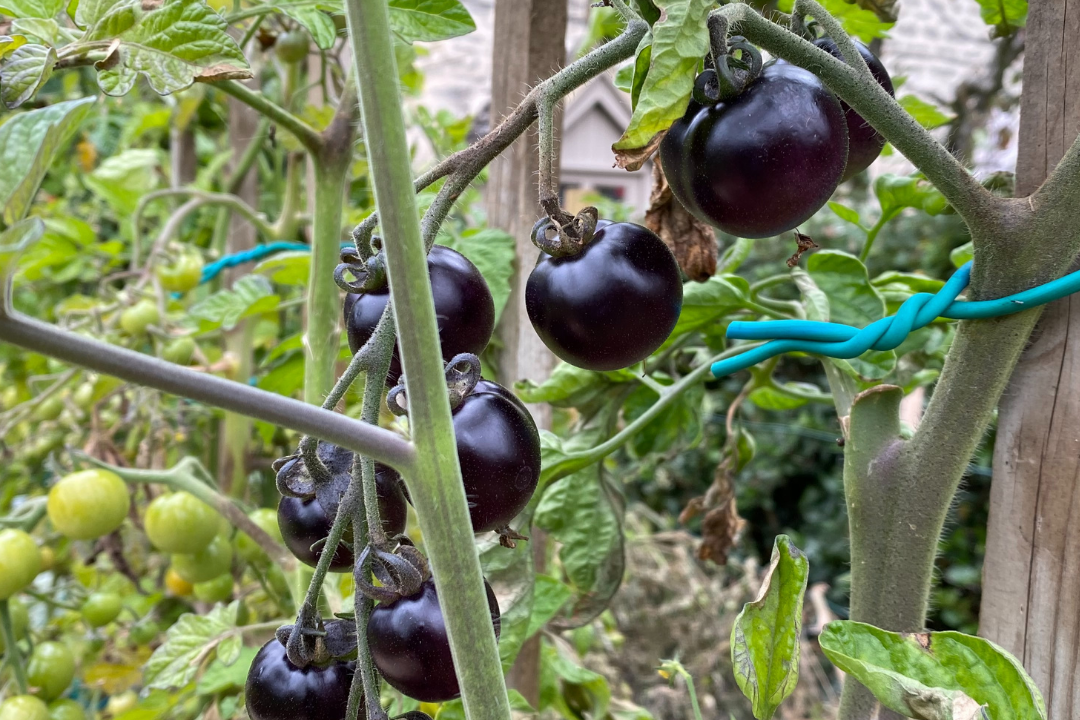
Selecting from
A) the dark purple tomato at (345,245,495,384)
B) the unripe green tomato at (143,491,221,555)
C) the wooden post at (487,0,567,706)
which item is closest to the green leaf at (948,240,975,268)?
the wooden post at (487,0,567,706)

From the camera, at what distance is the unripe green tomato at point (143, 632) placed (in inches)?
52.5

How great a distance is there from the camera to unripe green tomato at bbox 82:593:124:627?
1.24m

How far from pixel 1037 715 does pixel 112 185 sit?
5.70 feet

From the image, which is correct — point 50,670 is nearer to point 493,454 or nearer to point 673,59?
point 493,454

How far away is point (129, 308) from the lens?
1.36m

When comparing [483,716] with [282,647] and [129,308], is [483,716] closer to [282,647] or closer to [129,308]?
[282,647]

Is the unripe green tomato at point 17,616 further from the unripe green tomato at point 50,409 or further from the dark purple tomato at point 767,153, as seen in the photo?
the dark purple tomato at point 767,153

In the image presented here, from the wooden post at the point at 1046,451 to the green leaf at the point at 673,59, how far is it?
365mm

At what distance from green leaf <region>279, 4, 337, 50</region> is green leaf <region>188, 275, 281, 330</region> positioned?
46 centimetres

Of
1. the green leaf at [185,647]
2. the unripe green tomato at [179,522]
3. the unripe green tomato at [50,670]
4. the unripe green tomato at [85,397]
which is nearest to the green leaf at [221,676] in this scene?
the green leaf at [185,647]

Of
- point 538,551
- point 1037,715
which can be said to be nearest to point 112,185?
point 538,551

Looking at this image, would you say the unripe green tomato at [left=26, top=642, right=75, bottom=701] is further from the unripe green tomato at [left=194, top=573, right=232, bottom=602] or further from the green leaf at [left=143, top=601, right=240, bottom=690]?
the green leaf at [left=143, top=601, right=240, bottom=690]

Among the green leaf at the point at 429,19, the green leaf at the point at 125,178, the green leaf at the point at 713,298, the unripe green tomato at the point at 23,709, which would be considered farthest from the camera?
the green leaf at the point at 125,178

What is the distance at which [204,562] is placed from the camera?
1.18 m
